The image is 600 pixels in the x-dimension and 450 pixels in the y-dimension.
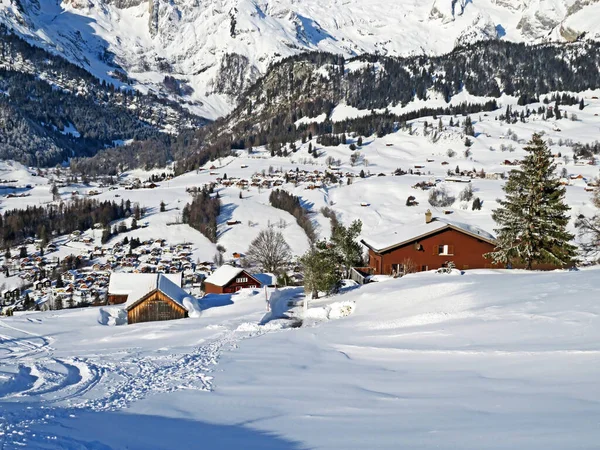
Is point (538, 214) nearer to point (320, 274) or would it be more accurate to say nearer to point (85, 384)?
point (320, 274)

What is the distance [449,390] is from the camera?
1136 cm

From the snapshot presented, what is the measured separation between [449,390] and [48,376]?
12393 millimetres

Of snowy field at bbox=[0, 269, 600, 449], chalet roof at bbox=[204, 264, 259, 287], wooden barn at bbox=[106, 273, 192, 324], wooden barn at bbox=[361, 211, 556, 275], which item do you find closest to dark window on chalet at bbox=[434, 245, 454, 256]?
wooden barn at bbox=[361, 211, 556, 275]

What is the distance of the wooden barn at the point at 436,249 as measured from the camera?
49.2 metres

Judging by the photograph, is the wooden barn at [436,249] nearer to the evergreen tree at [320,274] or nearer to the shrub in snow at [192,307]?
the evergreen tree at [320,274]

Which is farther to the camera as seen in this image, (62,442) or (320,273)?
(320,273)

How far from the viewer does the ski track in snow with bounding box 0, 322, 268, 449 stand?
896 cm

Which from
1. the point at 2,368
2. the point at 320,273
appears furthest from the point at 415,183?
the point at 2,368

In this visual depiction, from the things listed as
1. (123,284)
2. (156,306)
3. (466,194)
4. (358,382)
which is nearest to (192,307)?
(156,306)

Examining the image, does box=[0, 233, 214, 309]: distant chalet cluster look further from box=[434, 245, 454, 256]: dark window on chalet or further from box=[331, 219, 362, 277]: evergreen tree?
box=[434, 245, 454, 256]: dark window on chalet

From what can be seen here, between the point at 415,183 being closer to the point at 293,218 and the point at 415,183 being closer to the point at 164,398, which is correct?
the point at 293,218

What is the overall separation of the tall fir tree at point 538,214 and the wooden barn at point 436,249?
559 inches

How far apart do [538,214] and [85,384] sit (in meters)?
30.1

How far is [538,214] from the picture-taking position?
34656mm
